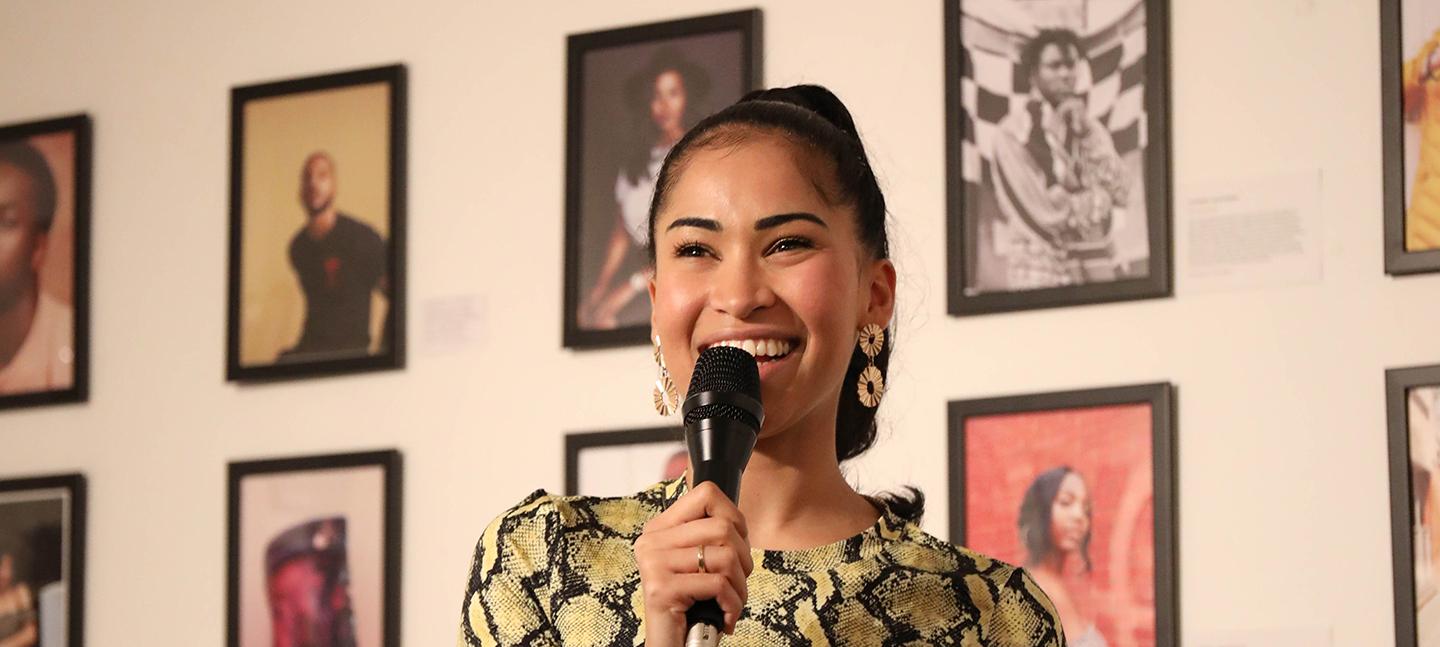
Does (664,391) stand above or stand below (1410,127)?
below

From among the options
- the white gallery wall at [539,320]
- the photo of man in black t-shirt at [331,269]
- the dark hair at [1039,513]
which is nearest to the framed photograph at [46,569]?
the white gallery wall at [539,320]

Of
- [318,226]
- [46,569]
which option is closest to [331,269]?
[318,226]

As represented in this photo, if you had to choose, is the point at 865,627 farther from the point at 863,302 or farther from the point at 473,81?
the point at 473,81

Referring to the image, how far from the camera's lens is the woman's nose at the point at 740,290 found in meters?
1.65

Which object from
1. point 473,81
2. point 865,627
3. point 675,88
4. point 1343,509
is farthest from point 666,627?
point 473,81

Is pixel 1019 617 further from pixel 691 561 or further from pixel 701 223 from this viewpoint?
pixel 691 561

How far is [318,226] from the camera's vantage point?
4039 millimetres

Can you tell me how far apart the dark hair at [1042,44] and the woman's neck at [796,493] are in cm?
173

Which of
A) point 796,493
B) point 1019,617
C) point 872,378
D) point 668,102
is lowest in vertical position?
point 1019,617

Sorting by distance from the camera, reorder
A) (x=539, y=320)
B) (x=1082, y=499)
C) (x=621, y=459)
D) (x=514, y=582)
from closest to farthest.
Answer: (x=514, y=582), (x=1082, y=499), (x=621, y=459), (x=539, y=320)

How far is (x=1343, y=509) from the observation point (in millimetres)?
3164

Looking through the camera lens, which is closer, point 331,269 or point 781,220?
point 781,220

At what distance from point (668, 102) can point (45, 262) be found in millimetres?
1443

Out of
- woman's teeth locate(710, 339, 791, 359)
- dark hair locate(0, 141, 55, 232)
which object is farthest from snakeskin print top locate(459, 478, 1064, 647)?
dark hair locate(0, 141, 55, 232)
